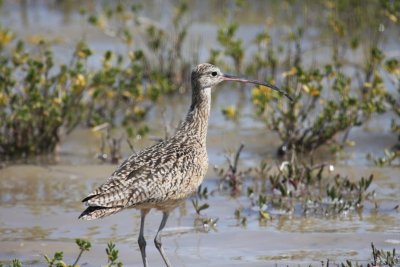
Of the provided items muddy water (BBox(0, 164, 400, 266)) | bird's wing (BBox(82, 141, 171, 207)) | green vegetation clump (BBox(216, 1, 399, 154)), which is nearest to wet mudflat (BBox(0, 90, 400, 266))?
muddy water (BBox(0, 164, 400, 266))

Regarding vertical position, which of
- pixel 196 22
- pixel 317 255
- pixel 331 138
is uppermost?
pixel 196 22

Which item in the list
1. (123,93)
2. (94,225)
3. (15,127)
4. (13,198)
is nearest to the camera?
(94,225)

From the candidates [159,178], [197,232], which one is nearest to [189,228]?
[197,232]

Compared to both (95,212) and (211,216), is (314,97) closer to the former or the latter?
(211,216)

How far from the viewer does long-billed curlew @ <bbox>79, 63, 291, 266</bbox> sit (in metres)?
6.36

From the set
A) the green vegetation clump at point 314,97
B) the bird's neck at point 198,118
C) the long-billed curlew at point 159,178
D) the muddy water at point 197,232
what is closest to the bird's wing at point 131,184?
the long-billed curlew at point 159,178

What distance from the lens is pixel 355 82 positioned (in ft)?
41.0

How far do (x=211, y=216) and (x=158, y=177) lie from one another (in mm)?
1408

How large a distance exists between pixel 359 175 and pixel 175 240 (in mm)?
2466

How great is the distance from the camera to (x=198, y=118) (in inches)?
291

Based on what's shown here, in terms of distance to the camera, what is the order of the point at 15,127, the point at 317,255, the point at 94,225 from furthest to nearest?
1. the point at 15,127
2. the point at 94,225
3. the point at 317,255

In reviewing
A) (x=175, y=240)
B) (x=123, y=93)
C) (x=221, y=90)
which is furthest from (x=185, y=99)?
(x=175, y=240)

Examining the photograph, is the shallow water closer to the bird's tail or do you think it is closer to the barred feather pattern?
the barred feather pattern

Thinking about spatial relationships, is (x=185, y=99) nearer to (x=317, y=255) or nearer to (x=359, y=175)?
(x=359, y=175)
